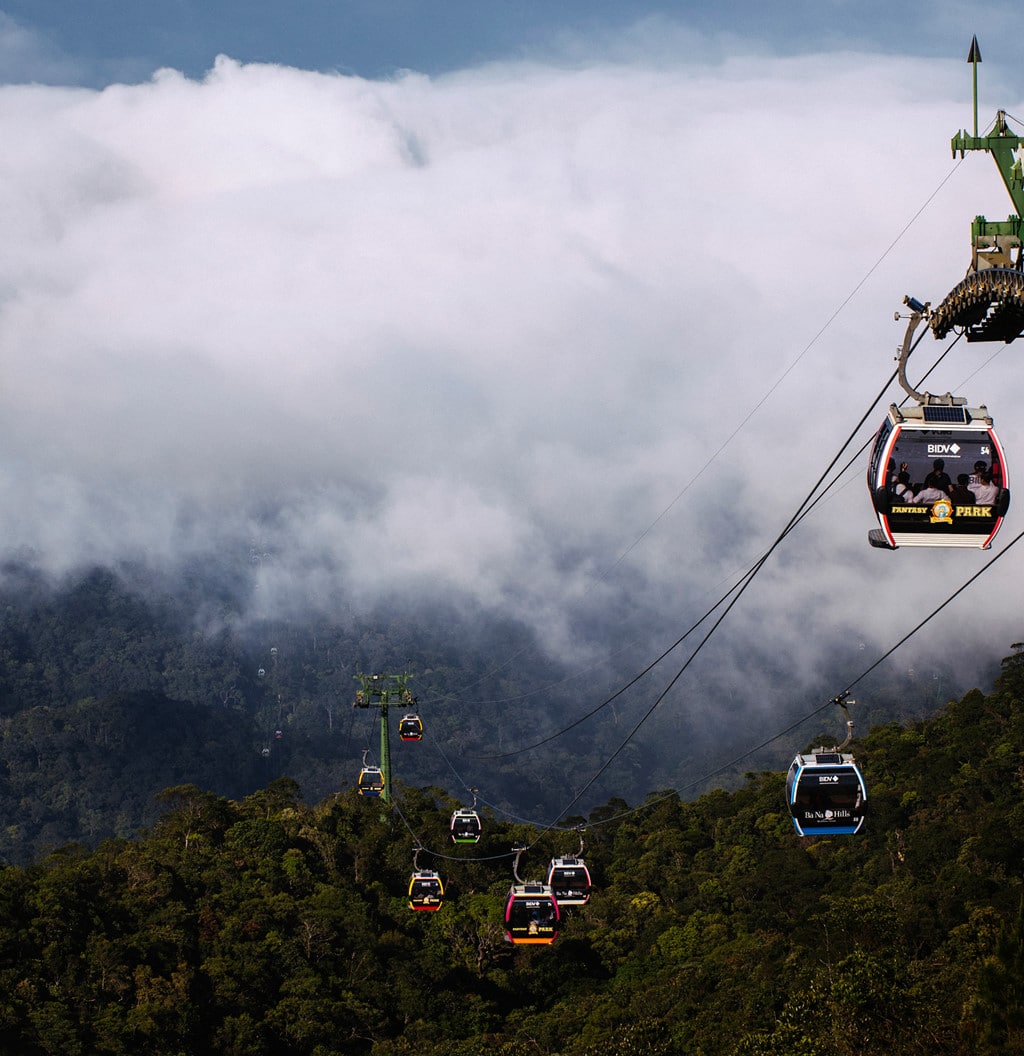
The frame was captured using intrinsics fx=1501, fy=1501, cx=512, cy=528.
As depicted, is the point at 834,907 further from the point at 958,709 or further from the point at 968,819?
the point at 958,709

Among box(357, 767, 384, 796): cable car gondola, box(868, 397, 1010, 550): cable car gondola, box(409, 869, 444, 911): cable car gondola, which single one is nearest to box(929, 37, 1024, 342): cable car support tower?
box(868, 397, 1010, 550): cable car gondola

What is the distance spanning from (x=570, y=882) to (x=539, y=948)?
35.6 meters

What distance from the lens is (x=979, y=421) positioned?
1966cm

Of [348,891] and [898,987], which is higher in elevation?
[348,891]

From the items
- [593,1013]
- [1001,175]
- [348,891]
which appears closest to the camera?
[1001,175]

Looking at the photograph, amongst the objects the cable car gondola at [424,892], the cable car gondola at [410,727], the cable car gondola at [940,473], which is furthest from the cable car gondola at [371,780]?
the cable car gondola at [940,473]

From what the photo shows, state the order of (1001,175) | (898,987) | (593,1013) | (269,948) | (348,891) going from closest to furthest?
(1001,175)
(898,987)
(593,1013)
(269,948)
(348,891)

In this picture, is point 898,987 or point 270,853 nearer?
point 898,987

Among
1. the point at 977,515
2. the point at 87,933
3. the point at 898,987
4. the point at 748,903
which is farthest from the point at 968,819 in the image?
the point at 977,515

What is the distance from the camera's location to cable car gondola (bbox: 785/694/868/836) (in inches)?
1298

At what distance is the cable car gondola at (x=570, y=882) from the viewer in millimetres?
53062

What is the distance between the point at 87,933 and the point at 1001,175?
218 feet

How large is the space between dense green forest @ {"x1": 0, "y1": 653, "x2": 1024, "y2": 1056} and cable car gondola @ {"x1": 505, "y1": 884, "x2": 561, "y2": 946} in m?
8.46

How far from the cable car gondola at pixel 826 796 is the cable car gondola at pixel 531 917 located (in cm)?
1858
